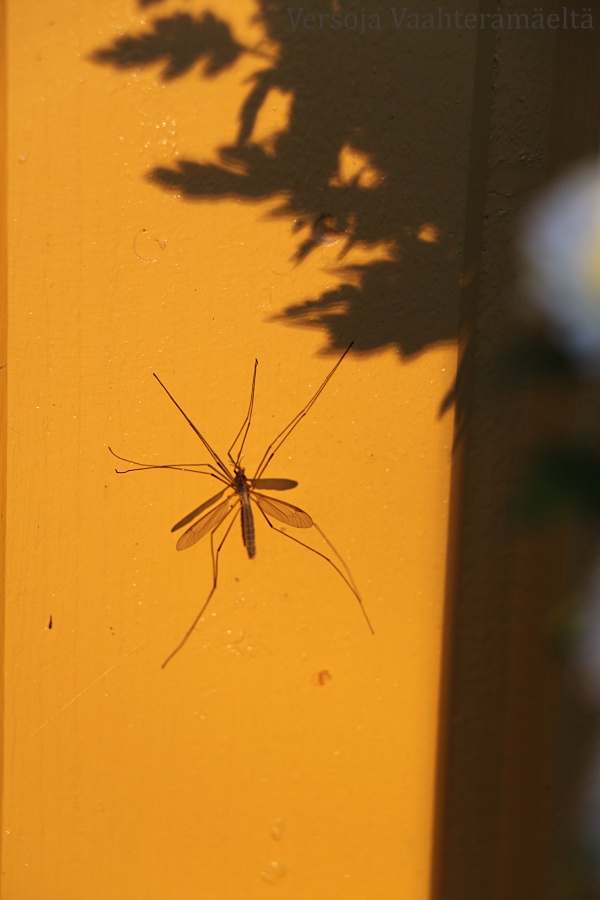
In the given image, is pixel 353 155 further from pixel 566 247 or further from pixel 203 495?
pixel 203 495

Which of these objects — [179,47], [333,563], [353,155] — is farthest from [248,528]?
[179,47]

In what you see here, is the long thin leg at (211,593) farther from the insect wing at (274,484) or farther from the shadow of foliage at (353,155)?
the shadow of foliage at (353,155)

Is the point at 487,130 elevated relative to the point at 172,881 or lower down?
elevated

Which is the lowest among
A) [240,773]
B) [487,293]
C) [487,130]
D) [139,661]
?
[240,773]

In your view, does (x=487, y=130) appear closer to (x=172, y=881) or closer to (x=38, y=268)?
(x=38, y=268)

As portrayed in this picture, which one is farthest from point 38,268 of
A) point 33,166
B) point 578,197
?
point 578,197

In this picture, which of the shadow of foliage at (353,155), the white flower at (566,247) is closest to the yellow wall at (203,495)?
the shadow of foliage at (353,155)
